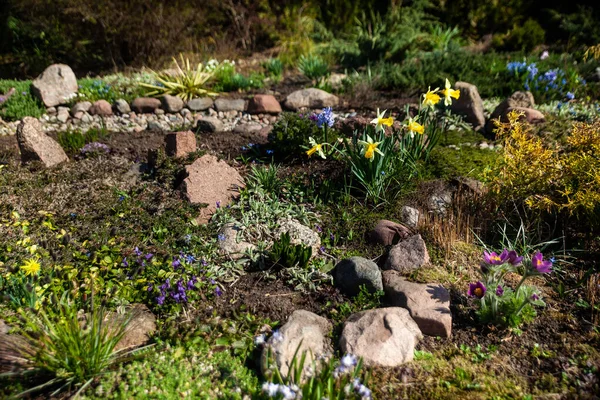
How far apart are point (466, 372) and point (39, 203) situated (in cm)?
390

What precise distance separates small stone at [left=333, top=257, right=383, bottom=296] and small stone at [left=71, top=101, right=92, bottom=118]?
5.67 m

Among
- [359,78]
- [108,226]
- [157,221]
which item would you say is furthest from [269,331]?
[359,78]

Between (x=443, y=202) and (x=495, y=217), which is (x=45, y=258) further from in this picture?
(x=495, y=217)

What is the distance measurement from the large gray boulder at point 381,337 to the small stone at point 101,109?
19.3ft

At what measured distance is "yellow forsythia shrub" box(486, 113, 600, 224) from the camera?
12.4 ft

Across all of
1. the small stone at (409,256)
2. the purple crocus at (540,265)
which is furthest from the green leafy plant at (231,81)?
the purple crocus at (540,265)

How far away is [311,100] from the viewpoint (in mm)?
7234

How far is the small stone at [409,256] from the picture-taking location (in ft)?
11.9

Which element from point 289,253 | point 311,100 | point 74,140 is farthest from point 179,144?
point 311,100

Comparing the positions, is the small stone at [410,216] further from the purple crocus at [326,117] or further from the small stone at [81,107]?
the small stone at [81,107]

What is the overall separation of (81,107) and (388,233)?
5.73m

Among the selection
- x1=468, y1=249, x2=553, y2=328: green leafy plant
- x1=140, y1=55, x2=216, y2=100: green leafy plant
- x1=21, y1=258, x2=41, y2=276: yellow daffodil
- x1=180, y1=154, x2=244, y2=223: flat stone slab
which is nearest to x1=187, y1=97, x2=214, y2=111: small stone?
x1=140, y1=55, x2=216, y2=100: green leafy plant

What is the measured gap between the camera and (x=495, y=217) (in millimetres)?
4172

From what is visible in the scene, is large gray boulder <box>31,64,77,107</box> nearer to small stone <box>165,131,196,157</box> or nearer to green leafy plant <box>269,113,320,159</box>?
small stone <box>165,131,196,157</box>
